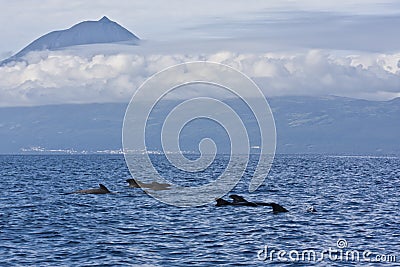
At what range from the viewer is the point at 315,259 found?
38.4 metres

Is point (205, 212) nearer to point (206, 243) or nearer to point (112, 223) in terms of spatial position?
point (112, 223)

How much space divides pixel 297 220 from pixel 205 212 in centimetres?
743

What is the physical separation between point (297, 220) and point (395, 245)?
11.3 meters

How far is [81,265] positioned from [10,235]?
10.0m

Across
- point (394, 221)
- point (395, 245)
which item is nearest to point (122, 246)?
point (395, 245)

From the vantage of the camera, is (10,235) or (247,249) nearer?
(247,249)

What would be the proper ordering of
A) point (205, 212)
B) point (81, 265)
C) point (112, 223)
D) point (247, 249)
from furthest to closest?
point (205, 212) < point (112, 223) < point (247, 249) < point (81, 265)

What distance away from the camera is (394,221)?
52844 mm

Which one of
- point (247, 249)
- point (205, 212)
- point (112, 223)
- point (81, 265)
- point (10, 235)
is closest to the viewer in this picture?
point (81, 265)

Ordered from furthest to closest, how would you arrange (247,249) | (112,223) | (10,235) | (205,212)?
(205,212) < (112,223) < (10,235) < (247,249)

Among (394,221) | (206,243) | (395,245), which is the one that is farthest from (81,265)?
(394,221)

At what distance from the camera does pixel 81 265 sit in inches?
1443

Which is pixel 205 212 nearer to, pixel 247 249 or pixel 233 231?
pixel 233 231

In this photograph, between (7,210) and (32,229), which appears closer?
(32,229)
